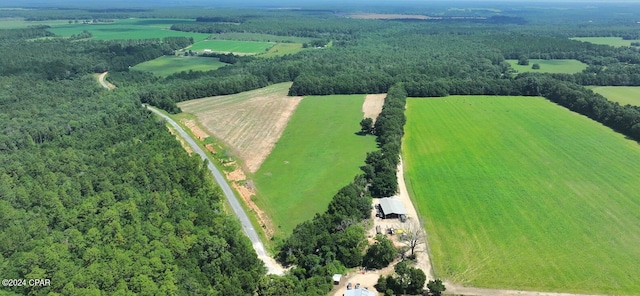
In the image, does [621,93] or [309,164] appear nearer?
[309,164]

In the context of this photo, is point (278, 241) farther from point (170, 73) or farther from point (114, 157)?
point (170, 73)

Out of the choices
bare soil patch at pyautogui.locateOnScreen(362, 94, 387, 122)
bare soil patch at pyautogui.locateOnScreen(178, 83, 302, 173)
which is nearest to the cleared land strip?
bare soil patch at pyautogui.locateOnScreen(178, 83, 302, 173)

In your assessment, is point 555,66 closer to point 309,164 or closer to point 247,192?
point 309,164

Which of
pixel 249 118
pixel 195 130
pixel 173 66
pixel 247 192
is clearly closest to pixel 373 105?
pixel 249 118

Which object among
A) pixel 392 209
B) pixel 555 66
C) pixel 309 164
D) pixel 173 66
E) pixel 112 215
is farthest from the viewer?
pixel 173 66

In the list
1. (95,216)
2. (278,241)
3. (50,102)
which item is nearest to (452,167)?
(278,241)

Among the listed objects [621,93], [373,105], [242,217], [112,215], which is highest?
[112,215]
